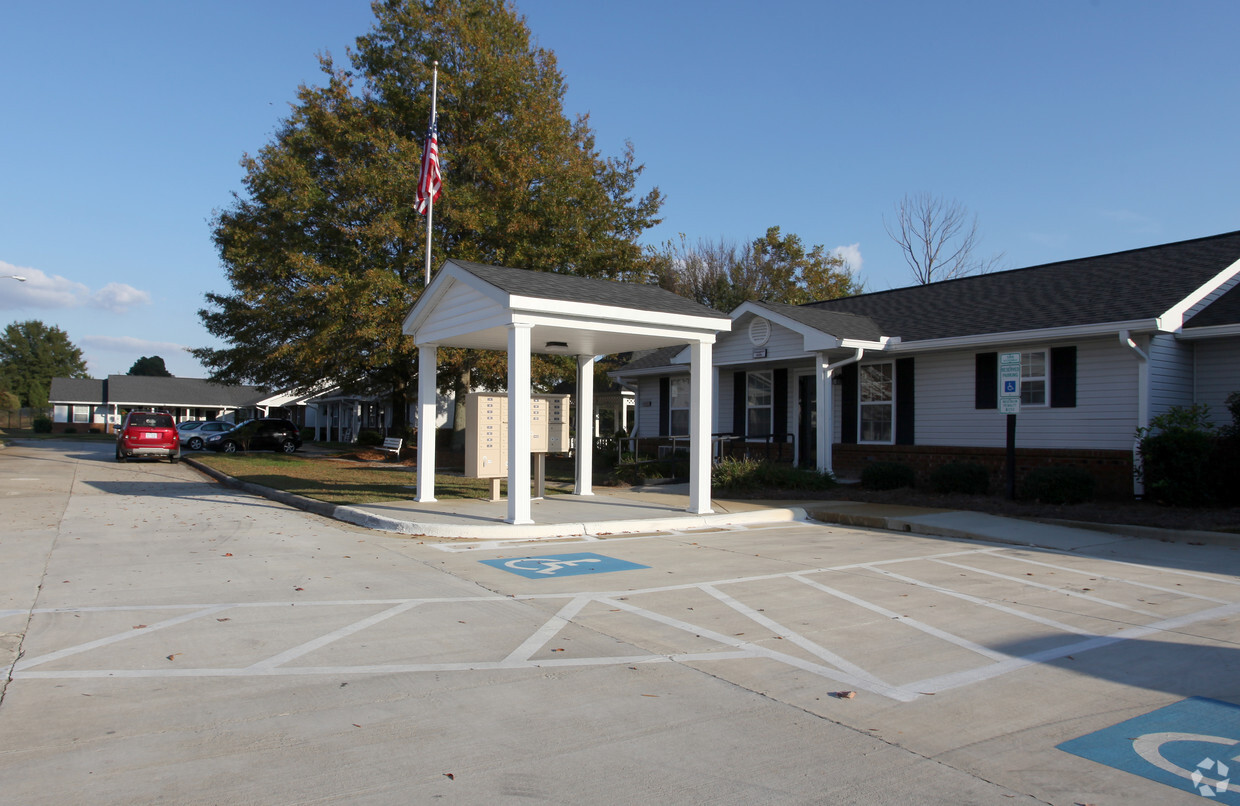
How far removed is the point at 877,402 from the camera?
19.1 m

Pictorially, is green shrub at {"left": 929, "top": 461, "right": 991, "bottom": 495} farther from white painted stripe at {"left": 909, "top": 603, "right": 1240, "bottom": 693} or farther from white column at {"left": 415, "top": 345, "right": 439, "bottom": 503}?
white column at {"left": 415, "top": 345, "right": 439, "bottom": 503}

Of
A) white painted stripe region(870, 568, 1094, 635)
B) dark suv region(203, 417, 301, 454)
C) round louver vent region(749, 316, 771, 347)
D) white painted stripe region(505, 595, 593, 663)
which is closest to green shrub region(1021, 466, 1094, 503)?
white painted stripe region(870, 568, 1094, 635)

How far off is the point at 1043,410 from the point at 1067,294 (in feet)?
8.51

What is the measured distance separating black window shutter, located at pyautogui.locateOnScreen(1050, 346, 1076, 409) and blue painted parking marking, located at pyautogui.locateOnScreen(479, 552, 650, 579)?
10452mm

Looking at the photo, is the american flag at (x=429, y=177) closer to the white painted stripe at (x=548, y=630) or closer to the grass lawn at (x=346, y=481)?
the grass lawn at (x=346, y=481)

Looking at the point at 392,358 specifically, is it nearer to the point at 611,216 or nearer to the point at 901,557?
the point at 611,216

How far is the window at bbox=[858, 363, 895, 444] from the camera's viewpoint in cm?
1883

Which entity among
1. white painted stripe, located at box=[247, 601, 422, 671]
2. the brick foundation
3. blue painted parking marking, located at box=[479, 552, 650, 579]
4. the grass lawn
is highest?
the brick foundation

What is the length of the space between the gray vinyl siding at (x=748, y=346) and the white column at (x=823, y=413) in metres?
0.57

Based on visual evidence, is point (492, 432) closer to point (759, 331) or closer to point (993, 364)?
point (759, 331)

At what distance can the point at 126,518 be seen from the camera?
1331cm

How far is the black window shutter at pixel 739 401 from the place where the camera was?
861 inches

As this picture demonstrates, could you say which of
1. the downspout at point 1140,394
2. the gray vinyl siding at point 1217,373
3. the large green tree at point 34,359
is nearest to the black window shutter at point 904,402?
the downspout at point 1140,394

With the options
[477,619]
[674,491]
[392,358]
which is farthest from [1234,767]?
[392,358]
